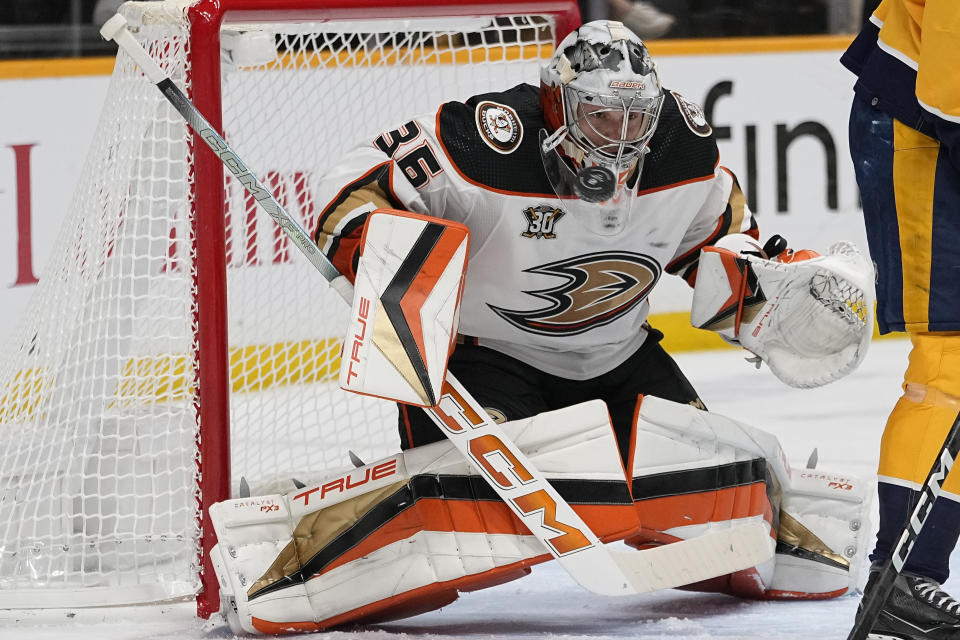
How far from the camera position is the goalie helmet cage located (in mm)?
2246

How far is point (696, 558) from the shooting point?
1995 mm

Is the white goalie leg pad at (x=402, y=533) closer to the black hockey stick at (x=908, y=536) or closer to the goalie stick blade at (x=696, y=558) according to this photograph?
the goalie stick blade at (x=696, y=558)

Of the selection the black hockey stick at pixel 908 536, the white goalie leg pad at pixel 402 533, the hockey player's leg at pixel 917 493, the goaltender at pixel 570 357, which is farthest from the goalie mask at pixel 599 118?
the black hockey stick at pixel 908 536

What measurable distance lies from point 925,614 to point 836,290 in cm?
59

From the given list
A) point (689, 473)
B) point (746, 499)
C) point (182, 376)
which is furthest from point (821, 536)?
point (182, 376)

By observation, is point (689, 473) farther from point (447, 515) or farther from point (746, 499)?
point (447, 515)

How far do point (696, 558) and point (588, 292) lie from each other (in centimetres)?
51

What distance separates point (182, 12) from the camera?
223 centimetres

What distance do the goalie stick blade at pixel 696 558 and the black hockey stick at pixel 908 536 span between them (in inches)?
11.0

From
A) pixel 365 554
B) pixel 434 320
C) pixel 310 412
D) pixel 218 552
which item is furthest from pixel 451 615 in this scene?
pixel 310 412

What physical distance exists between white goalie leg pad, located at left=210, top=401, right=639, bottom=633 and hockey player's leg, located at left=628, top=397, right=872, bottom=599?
94 mm

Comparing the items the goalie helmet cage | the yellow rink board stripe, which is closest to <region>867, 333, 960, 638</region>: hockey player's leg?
the goalie helmet cage

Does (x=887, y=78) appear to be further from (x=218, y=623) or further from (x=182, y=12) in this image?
(x=218, y=623)

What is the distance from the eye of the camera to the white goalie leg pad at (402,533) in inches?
80.0
